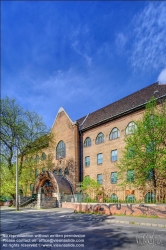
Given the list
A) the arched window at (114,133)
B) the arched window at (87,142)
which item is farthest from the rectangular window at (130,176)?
the arched window at (87,142)

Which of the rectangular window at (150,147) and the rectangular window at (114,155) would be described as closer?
the rectangular window at (150,147)

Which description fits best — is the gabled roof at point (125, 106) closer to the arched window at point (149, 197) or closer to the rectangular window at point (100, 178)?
the rectangular window at point (100, 178)

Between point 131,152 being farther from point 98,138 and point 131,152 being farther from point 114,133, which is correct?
point 98,138

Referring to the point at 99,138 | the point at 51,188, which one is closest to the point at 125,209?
the point at 99,138

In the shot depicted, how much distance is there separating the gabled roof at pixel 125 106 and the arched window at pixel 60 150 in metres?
4.48

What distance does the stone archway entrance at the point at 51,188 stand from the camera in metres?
27.7

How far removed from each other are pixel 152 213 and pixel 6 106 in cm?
2480

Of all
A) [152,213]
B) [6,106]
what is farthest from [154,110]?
[6,106]

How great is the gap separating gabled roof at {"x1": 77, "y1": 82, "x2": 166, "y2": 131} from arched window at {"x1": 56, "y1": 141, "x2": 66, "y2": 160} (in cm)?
448

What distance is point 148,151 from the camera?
19.1 metres

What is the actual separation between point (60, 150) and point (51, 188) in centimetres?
612

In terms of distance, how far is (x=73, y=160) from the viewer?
32875 millimetres

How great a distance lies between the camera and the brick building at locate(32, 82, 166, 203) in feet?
87.1

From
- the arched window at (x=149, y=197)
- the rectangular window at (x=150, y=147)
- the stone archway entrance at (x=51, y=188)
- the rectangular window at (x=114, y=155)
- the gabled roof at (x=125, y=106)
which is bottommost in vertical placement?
the stone archway entrance at (x=51, y=188)
